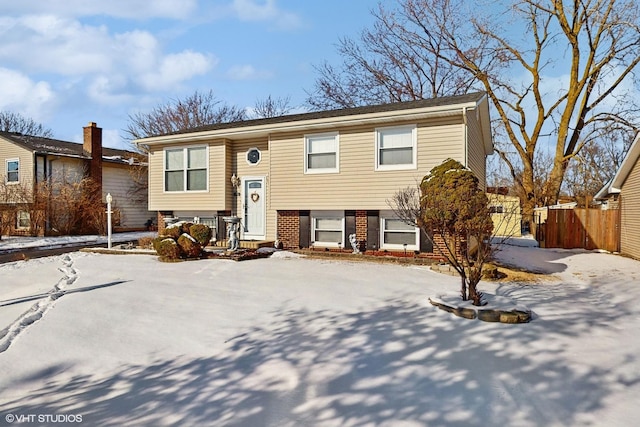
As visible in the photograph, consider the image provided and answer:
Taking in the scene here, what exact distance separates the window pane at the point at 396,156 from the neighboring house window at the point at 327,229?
220 centimetres

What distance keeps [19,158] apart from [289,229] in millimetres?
17957

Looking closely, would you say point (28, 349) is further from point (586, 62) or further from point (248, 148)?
point (586, 62)

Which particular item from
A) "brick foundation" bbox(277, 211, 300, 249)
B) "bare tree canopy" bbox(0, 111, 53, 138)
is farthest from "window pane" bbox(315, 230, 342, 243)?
"bare tree canopy" bbox(0, 111, 53, 138)

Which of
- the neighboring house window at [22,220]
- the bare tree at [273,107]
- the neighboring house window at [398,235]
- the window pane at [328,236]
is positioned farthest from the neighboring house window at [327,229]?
the bare tree at [273,107]

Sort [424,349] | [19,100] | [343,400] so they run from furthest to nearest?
1. [19,100]
2. [424,349]
3. [343,400]

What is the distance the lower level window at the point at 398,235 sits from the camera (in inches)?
455

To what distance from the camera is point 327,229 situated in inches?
508

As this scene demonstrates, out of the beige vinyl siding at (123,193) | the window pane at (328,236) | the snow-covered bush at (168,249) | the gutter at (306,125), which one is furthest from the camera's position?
the beige vinyl siding at (123,193)

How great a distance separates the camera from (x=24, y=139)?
75.9 ft

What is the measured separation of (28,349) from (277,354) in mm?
3113

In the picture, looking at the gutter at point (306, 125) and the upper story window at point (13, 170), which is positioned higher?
the gutter at point (306, 125)

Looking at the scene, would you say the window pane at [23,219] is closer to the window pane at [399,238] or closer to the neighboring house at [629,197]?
the window pane at [399,238]

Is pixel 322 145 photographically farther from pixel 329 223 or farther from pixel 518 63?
pixel 518 63

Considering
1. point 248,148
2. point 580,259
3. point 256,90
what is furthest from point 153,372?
point 256,90
